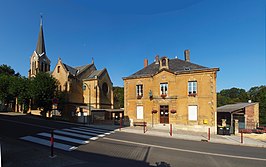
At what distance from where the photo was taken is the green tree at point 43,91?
2886 cm

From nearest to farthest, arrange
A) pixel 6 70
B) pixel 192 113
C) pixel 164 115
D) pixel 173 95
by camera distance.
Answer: pixel 192 113
pixel 173 95
pixel 164 115
pixel 6 70

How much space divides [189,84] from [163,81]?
321 centimetres

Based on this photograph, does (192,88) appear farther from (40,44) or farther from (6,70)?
(6,70)

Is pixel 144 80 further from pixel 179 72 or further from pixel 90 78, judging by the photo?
pixel 90 78

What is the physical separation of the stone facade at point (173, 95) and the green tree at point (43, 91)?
50.2 ft

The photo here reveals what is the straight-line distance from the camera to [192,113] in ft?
63.9

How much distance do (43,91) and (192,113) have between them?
24.7 metres

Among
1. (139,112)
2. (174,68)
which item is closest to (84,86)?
(139,112)

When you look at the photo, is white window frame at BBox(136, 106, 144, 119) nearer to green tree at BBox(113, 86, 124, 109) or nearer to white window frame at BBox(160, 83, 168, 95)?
white window frame at BBox(160, 83, 168, 95)

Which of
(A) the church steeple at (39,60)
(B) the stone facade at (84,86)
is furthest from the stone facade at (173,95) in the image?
(A) the church steeple at (39,60)

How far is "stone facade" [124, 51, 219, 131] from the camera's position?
18.9m

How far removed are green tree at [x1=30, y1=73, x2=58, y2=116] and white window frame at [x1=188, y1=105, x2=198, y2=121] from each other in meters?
23.6

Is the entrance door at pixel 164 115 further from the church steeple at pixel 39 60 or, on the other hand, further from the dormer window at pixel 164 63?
the church steeple at pixel 39 60

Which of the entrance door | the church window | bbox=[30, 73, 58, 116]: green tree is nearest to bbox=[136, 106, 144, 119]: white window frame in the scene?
the entrance door
